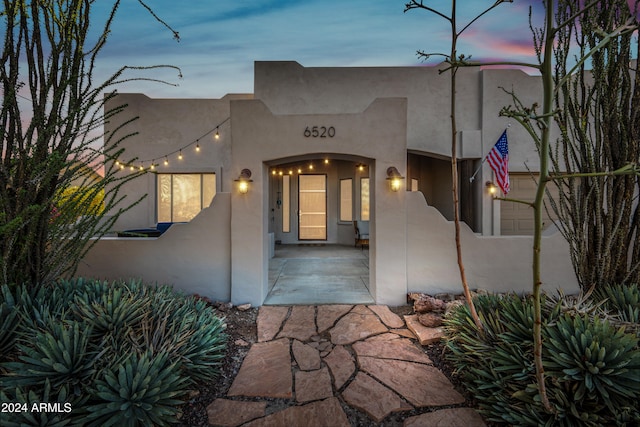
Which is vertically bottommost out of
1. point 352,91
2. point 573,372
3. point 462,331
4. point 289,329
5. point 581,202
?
point 289,329

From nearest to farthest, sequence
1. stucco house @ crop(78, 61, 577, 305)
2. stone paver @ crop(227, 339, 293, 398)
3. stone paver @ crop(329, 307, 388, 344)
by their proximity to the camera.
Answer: stone paver @ crop(227, 339, 293, 398) → stone paver @ crop(329, 307, 388, 344) → stucco house @ crop(78, 61, 577, 305)

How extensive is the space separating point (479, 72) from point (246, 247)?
8.59 m

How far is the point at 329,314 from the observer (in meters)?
4.67

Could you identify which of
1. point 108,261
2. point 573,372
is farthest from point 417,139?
point 108,261

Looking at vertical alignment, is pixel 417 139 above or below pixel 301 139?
above

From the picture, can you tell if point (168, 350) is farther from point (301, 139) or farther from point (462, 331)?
point (301, 139)

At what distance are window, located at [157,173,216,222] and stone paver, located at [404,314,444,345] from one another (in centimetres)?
810

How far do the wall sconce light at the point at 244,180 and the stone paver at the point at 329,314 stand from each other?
2400mm

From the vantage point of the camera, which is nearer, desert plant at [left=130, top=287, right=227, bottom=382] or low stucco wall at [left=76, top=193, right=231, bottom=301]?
desert plant at [left=130, top=287, right=227, bottom=382]

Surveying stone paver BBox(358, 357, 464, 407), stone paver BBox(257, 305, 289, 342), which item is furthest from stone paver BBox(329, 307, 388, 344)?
stone paver BBox(257, 305, 289, 342)

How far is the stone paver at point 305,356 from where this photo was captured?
3.40 meters

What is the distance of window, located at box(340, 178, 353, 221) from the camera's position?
12.0 meters

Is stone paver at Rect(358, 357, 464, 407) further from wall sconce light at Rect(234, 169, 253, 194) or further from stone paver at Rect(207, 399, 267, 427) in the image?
wall sconce light at Rect(234, 169, 253, 194)

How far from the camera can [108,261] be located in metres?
5.11
